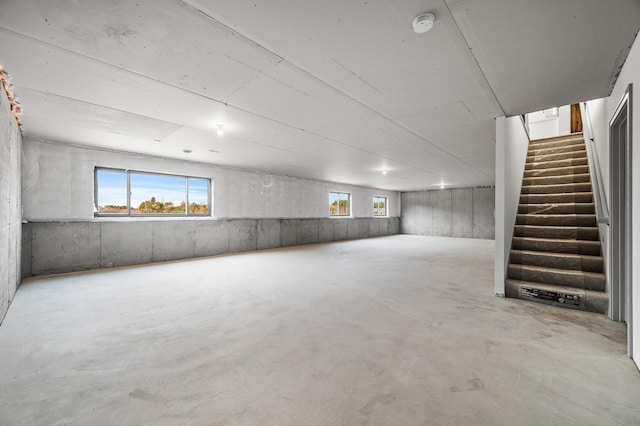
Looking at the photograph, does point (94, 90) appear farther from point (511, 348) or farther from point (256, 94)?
point (511, 348)

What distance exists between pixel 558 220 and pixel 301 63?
4.45 metres

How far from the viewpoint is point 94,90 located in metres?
2.66

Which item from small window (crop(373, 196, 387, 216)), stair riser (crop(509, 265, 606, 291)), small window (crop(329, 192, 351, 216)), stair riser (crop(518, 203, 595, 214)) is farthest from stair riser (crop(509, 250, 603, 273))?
small window (crop(373, 196, 387, 216))

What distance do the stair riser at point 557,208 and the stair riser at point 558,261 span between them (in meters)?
0.98

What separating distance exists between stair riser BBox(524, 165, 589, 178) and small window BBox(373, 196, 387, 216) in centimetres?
749

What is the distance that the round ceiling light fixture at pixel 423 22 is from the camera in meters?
1.63

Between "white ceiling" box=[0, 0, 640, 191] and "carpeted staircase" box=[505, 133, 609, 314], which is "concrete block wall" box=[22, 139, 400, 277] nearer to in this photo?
"white ceiling" box=[0, 0, 640, 191]

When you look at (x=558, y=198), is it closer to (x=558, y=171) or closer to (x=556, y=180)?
(x=556, y=180)

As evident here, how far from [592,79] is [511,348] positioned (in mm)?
2593

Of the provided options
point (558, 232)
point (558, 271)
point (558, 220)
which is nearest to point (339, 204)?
point (558, 220)

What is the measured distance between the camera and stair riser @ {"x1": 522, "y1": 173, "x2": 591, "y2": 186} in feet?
14.8

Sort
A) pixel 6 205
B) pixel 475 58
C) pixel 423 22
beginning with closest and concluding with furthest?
pixel 423 22 < pixel 475 58 < pixel 6 205

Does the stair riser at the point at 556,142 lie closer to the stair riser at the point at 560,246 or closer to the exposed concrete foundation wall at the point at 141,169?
the stair riser at the point at 560,246

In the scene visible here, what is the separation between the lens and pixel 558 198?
4.38 m
